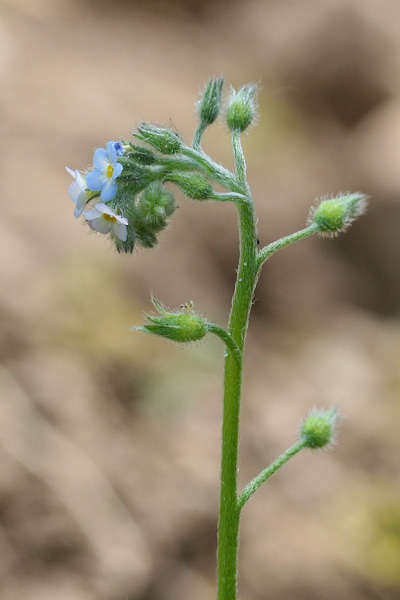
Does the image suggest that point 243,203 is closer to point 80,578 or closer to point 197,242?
point 80,578

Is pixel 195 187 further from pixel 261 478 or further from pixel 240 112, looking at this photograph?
pixel 261 478

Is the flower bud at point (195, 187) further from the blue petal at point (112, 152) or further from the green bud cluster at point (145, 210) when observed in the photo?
the blue petal at point (112, 152)

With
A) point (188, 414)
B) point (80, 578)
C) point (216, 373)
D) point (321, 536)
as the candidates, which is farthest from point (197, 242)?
point (80, 578)

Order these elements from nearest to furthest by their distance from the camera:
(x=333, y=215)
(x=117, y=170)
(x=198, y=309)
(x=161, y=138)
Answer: (x=117, y=170), (x=161, y=138), (x=333, y=215), (x=198, y=309)

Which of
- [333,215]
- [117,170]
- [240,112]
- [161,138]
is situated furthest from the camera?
[240,112]

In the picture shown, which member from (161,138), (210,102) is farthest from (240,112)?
(161,138)

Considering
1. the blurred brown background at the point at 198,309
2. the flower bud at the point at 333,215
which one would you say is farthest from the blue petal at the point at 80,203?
the blurred brown background at the point at 198,309

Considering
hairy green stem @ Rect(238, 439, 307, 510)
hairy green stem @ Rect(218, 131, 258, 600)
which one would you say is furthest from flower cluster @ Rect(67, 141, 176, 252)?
hairy green stem @ Rect(238, 439, 307, 510)
